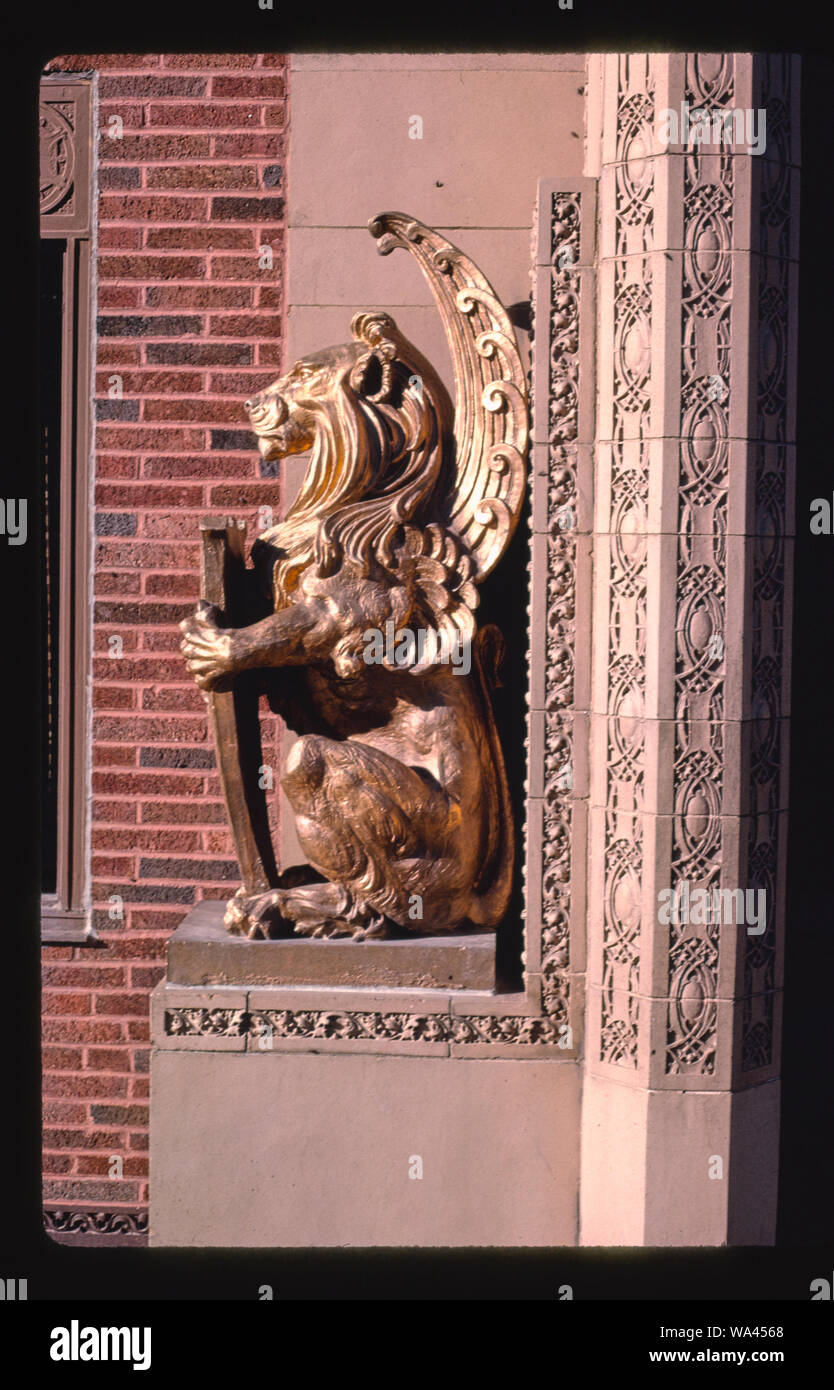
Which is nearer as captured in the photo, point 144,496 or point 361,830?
point 361,830

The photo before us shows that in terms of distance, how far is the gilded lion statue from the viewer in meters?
4.20

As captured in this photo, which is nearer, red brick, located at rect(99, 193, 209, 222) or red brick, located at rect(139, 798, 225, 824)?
red brick, located at rect(99, 193, 209, 222)

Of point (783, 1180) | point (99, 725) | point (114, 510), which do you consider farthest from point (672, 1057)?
point (114, 510)

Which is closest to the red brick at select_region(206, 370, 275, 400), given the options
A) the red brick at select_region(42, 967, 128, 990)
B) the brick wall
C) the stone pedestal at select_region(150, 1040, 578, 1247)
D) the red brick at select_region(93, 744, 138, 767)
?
the brick wall

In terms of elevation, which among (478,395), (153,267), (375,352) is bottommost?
(478,395)

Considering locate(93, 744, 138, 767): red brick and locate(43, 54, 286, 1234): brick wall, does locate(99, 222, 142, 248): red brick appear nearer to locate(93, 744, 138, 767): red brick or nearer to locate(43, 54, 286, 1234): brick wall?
locate(43, 54, 286, 1234): brick wall

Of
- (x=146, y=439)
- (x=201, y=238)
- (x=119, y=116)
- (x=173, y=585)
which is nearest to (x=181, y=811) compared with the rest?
(x=173, y=585)

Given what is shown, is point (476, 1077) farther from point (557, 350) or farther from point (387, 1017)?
point (557, 350)

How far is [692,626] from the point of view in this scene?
13.2 ft

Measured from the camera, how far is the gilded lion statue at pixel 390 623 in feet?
13.8

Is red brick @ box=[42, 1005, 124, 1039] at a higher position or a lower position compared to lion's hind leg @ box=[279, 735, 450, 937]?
lower

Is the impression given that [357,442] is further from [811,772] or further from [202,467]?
[811,772]
